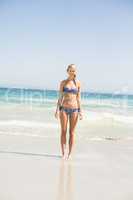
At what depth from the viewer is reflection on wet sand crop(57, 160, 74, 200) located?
289 cm

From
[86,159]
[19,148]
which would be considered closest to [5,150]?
[19,148]

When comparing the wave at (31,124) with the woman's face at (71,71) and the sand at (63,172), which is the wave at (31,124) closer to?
the sand at (63,172)

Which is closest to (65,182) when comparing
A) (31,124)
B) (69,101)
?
(69,101)

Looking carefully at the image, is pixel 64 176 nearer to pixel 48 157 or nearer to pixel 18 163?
pixel 18 163

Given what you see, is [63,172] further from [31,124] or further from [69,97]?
[31,124]

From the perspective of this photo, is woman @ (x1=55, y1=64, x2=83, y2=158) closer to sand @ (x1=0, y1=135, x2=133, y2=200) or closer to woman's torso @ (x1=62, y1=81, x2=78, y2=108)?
woman's torso @ (x1=62, y1=81, x2=78, y2=108)

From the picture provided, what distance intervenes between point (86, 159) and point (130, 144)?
4.75 ft

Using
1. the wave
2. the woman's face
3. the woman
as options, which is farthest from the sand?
the wave

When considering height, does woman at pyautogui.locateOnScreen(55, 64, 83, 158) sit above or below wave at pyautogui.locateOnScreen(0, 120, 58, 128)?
above

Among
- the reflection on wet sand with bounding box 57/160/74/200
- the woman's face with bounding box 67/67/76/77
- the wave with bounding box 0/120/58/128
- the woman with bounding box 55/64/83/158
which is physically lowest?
the reflection on wet sand with bounding box 57/160/74/200

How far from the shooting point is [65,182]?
10.8 feet

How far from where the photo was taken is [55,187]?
309 cm

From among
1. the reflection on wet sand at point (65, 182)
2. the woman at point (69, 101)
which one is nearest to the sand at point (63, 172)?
the reflection on wet sand at point (65, 182)

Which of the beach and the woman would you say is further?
the woman
